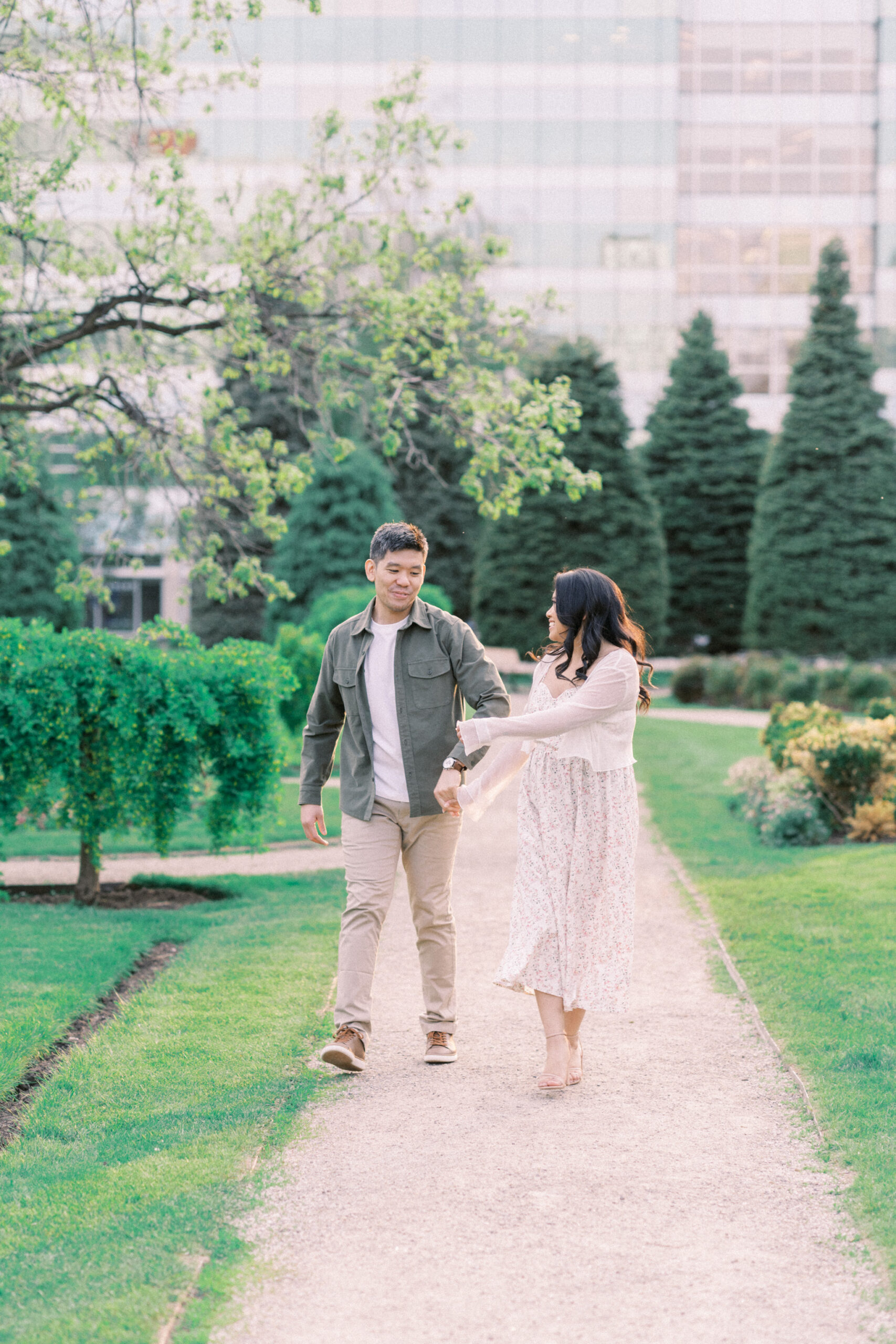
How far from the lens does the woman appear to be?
15.1ft

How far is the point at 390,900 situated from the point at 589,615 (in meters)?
1.32

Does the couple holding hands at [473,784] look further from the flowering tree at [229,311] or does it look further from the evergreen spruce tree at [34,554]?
the evergreen spruce tree at [34,554]

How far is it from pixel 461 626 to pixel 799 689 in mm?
20536

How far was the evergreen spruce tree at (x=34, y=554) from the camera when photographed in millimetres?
32844

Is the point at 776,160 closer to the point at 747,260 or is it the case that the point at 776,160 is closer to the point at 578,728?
the point at 747,260

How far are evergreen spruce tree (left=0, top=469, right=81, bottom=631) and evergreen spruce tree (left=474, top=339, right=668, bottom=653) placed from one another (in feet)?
34.8

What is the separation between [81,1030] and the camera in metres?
5.49

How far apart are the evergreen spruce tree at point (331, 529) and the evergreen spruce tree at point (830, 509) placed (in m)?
10.3

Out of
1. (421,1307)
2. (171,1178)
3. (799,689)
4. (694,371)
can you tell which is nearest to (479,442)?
(171,1178)

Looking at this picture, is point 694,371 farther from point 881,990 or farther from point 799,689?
point 881,990

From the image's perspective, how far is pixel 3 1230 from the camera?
348 cm

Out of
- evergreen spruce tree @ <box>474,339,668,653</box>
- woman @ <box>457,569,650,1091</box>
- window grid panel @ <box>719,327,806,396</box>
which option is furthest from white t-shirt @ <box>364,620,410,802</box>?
window grid panel @ <box>719,327,806,396</box>

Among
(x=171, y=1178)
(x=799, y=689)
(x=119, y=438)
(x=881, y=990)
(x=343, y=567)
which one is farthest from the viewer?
(x=343, y=567)

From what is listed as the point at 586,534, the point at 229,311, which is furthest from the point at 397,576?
the point at 586,534
